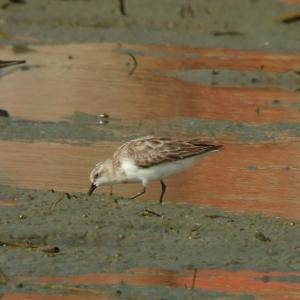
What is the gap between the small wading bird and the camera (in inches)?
412

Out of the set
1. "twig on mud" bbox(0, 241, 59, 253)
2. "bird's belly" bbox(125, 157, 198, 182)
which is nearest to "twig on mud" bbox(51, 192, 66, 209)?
"bird's belly" bbox(125, 157, 198, 182)

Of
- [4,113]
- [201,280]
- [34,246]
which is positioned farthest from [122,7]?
[201,280]

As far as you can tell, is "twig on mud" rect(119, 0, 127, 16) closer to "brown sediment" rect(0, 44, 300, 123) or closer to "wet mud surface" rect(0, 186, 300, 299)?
"brown sediment" rect(0, 44, 300, 123)

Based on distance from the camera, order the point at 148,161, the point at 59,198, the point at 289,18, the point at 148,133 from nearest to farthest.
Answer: the point at 59,198 → the point at 148,161 → the point at 148,133 → the point at 289,18

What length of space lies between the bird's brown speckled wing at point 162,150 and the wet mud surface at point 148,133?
1.10 feet

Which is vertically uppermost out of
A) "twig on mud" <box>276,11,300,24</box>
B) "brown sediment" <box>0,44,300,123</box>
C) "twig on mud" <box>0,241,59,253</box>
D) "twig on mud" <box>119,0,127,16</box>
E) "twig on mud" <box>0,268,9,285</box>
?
"twig on mud" <box>119,0,127,16</box>

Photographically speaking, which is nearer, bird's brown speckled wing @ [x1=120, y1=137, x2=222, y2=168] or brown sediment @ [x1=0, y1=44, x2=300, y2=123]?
bird's brown speckled wing @ [x1=120, y1=137, x2=222, y2=168]

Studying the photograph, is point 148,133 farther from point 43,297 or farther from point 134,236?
point 43,297

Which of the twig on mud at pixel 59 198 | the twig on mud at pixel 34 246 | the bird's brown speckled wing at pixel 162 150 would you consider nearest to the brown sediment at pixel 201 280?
the twig on mud at pixel 34 246

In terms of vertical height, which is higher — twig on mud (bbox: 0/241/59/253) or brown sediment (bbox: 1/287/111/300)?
twig on mud (bbox: 0/241/59/253)

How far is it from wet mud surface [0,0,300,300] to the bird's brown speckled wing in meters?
0.34

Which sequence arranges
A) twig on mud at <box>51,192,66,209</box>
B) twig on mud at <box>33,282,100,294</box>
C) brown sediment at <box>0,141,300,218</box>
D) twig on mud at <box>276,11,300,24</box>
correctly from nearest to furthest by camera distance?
1. twig on mud at <box>33,282,100,294</box>
2. twig on mud at <box>51,192,66,209</box>
3. brown sediment at <box>0,141,300,218</box>
4. twig on mud at <box>276,11,300,24</box>

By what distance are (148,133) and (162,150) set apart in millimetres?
2999

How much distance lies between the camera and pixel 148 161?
1052 centimetres
